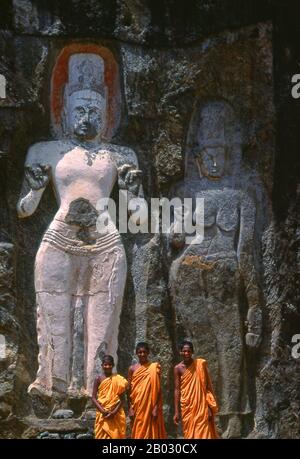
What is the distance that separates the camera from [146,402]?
35.3ft

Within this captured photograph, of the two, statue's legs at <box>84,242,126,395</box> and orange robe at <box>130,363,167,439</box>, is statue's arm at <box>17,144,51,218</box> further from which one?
orange robe at <box>130,363,167,439</box>

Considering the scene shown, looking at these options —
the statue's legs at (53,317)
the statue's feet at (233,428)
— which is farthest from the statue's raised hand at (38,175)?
the statue's feet at (233,428)

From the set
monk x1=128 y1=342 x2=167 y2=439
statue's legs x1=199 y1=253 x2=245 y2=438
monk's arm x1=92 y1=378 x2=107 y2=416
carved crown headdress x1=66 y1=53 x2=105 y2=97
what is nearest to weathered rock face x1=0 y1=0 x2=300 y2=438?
statue's legs x1=199 y1=253 x2=245 y2=438

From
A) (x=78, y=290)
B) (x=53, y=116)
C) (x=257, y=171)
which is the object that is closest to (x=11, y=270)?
(x=78, y=290)

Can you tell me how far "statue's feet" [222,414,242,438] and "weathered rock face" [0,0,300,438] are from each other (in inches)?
0.5

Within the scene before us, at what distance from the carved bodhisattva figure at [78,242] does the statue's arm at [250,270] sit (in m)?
1.14

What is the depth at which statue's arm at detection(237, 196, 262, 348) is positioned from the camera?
11.9m

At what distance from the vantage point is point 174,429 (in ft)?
38.7

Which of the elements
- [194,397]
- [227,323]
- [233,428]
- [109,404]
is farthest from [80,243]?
[233,428]

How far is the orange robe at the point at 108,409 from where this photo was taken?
10719mm

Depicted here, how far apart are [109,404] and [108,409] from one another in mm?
46
